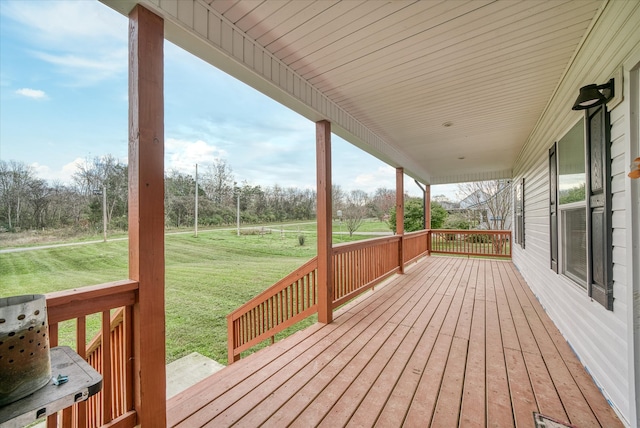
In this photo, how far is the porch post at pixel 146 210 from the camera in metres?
1.44

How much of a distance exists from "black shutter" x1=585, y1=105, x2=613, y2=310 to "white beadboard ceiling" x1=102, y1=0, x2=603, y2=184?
2.64 ft

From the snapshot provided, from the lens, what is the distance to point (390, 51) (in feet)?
7.50

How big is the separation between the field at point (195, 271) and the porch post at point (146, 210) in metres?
0.79

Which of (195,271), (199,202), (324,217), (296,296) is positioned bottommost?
(195,271)

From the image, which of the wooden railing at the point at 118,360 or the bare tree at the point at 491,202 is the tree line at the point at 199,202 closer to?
the bare tree at the point at 491,202

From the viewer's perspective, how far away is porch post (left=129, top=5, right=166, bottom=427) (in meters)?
1.44

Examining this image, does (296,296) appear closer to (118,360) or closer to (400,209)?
(118,360)

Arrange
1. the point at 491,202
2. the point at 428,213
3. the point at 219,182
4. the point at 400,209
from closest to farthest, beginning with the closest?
the point at 400,209, the point at 219,182, the point at 428,213, the point at 491,202

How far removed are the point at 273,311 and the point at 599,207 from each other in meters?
3.50

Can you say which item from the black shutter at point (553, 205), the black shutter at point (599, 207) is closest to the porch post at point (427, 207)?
the black shutter at point (553, 205)

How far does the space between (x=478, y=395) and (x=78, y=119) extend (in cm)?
419

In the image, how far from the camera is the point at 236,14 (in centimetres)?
186

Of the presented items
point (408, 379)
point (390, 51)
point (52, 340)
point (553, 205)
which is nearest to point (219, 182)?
point (390, 51)

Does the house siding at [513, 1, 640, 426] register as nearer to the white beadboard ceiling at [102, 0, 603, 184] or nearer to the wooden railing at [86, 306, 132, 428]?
the white beadboard ceiling at [102, 0, 603, 184]
